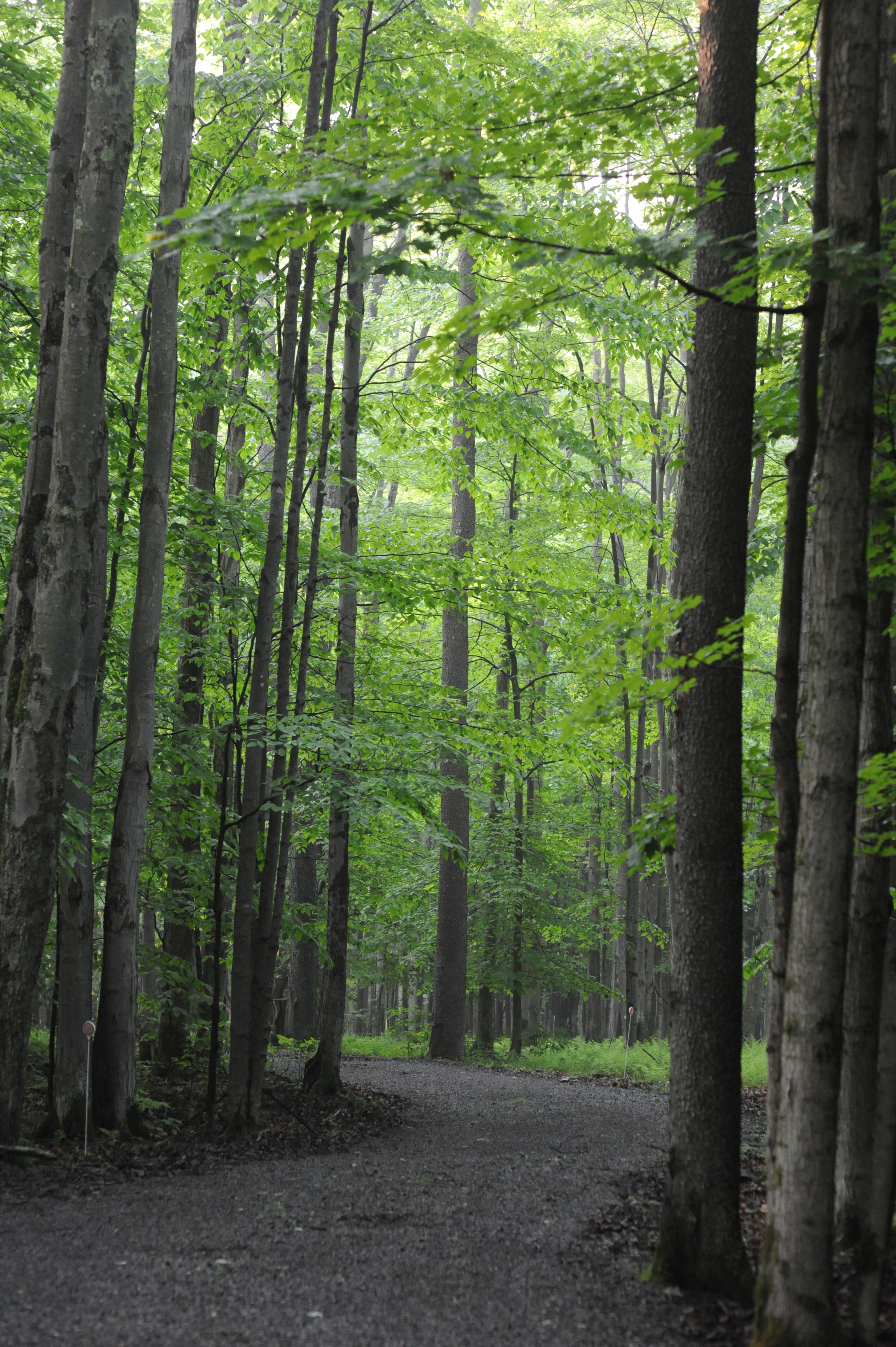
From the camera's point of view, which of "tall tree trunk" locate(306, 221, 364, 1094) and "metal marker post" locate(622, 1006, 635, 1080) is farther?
"metal marker post" locate(622, 1006, 635, 1080)

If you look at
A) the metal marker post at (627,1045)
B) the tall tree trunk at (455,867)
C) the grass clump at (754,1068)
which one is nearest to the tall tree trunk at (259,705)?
the tall tree trunk at (455,867)

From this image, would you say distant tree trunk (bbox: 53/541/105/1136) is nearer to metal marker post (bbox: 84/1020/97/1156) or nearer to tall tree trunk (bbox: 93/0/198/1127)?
tall tree trunk (bbox: 93/0/198/1127)

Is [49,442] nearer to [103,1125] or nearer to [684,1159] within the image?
[103,1125]

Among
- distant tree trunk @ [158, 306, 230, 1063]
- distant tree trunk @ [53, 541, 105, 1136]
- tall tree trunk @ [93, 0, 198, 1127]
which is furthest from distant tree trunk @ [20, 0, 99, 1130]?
distant tree trunk @ [158, 306, 230, 1063]

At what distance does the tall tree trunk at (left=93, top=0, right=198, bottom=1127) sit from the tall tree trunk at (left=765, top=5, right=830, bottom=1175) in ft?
16.5

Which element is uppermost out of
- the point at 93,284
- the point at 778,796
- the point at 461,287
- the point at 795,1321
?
the point at 461,287

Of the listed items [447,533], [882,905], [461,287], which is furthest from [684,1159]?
[461,287]

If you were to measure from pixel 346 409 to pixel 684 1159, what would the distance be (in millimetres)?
7659

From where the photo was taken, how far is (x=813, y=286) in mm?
4145

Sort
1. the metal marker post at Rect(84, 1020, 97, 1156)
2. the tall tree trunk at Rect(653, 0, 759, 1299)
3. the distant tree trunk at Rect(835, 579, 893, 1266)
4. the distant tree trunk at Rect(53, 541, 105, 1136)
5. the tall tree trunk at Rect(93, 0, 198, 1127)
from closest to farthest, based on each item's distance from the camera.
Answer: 1. the tall tree trunk at Rect(653, 0, 759, 1299)
2. the distant tree trunk at Rect(835, 579, 893, 1266)
3. the metal marker post at Rect(84, 1020, 97, 1156)
4. the distant tree trunk at Rect(53, 541, 105, 1136)
5. the tall tree trunk at Rect(93, 0, 198, 1127)

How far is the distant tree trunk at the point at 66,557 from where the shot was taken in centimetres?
628

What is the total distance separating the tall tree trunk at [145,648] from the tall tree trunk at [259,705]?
29.6 inches

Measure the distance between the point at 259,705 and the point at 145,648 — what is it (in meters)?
0.98

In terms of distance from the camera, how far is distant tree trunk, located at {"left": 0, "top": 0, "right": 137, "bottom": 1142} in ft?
20.6
